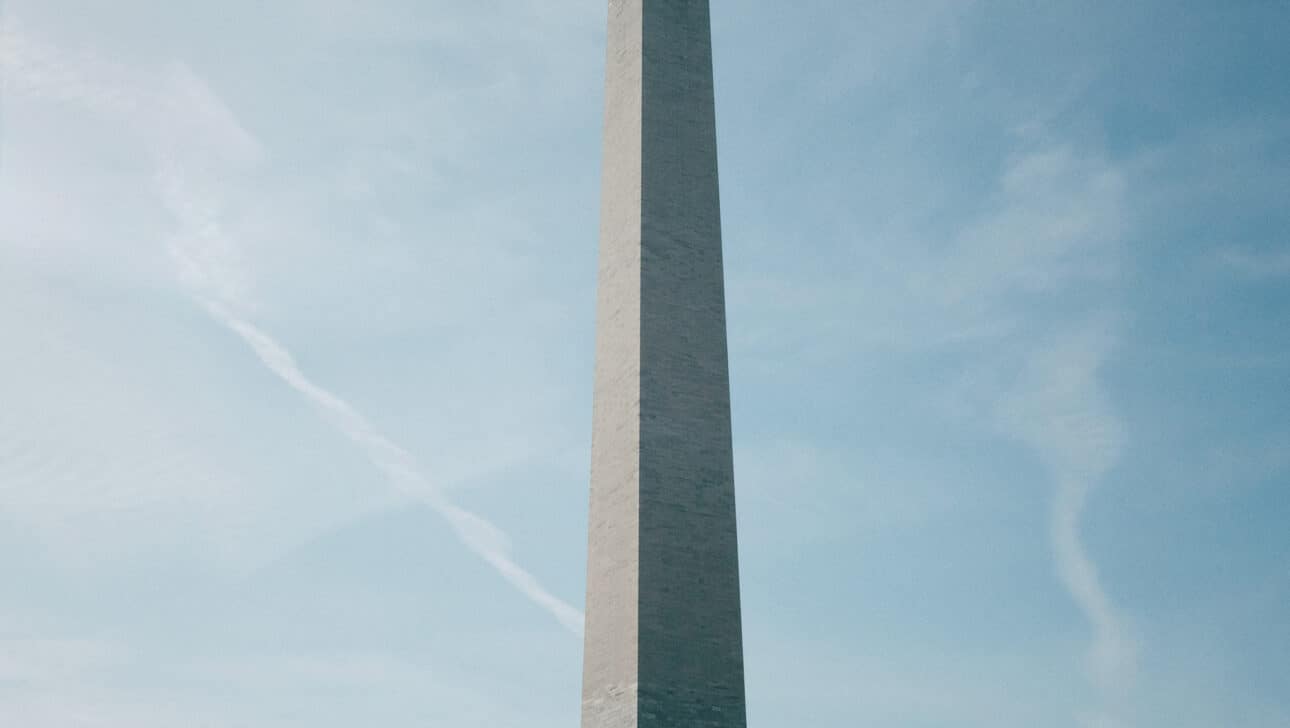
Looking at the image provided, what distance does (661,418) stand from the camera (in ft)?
67.6

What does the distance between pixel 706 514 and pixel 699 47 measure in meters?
8.81

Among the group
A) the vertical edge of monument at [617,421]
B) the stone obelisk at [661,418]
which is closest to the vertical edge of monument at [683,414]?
the stone obelisk at [661,418]

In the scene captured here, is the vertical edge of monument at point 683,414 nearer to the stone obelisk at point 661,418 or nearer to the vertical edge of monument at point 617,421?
the stone obelisk at point 661,418

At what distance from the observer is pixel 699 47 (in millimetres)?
24234

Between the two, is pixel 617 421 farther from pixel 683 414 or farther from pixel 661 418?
pixel 683 414

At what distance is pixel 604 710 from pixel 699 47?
11.8 m

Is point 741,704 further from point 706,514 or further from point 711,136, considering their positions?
point 711,136

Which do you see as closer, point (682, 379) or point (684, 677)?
point (684, 677)

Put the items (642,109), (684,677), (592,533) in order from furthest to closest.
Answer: (642,109)
(592,533)
(684,677)

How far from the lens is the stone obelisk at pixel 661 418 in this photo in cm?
1950

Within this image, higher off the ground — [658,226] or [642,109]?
[642,109]

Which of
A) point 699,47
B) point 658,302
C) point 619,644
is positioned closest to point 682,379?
point 658,302

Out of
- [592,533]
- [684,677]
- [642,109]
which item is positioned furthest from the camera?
[642,109]

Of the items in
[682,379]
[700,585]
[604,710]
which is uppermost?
[682,379]
